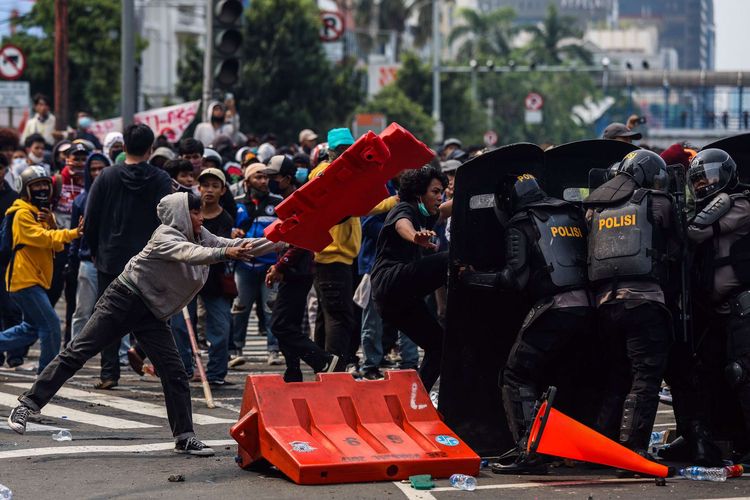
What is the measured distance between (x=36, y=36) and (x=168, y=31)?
2129 cm

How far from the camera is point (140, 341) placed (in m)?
9.05

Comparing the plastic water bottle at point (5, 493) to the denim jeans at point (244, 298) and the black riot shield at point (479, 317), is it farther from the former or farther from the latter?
the denim jeans at point (244, 298)

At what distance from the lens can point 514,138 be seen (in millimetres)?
94438

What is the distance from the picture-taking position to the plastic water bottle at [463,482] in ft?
25.7

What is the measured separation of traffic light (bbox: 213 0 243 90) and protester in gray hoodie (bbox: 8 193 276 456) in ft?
24.4

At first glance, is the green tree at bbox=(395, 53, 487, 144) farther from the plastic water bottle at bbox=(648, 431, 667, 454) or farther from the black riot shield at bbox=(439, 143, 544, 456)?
the black riot shield at bbox=(439, 143, 544, 456)

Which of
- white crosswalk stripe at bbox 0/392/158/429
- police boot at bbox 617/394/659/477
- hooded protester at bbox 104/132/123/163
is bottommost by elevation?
white crosswalk stripe at bbox 0/392/158/429

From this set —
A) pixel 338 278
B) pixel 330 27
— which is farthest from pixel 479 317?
pixel 330 27

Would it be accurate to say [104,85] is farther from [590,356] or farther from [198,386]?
[590,356]

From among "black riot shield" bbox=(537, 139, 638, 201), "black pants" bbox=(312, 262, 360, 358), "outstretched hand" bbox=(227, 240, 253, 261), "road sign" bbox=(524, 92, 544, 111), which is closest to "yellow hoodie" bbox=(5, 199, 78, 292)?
"black pants" bbox=(312, 262, 360, 358)

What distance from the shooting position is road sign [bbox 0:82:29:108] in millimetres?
28109

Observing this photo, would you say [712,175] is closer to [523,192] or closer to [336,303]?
[523,192]

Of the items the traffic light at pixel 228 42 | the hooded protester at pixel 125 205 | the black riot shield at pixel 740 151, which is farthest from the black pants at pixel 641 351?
the traffic light at pixel 228 42

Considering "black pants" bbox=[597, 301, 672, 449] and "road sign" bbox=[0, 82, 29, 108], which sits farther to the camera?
"road sign" bbox=[0, 82, 29, 108]
